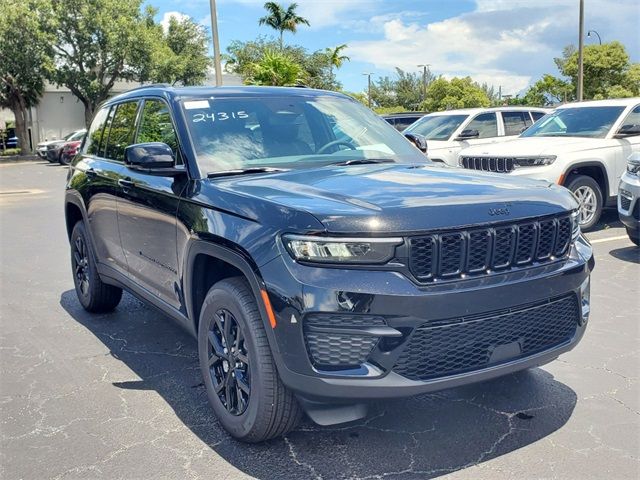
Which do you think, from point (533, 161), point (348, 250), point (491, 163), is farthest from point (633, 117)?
point (348, 250)

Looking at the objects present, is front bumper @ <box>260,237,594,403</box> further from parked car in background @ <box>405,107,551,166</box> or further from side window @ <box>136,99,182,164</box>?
parked car in background @ <box>405,107,551,166</box>

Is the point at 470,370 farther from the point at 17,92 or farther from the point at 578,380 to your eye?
the point at 17,92

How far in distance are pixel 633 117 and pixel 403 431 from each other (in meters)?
7.73

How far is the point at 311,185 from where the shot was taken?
130 inches

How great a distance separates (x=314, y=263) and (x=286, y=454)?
105 cm

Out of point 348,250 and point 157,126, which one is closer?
point 348,250

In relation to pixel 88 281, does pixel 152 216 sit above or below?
above

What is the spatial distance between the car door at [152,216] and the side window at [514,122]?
9621 mm

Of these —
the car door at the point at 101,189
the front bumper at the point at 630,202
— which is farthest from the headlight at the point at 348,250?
the front bumper at the point at 630,202

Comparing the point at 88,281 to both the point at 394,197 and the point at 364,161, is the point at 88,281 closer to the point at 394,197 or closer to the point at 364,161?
the point at 364,161

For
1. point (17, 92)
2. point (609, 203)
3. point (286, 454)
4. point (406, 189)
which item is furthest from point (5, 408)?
point (17, 92)

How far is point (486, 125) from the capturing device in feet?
41.3

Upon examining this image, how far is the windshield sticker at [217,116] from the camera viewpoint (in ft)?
13.2

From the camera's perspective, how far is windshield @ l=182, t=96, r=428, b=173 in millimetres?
3875
